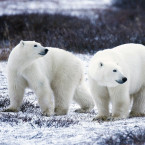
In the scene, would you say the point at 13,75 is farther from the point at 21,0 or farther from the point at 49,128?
the point at 21,0

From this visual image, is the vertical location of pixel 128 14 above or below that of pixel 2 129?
above

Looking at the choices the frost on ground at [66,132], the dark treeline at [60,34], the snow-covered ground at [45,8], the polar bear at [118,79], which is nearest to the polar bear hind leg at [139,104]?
the polar bear at [118,79]

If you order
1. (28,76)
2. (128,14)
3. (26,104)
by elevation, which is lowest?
(26,104)

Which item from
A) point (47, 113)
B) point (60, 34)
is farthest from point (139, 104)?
point (60, 34)

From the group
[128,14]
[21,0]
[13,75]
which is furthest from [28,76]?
[21,0]

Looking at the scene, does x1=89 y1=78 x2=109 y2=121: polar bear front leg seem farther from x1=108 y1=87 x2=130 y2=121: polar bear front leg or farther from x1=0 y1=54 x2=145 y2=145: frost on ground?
x1=0 y1=54 x2=145 y2=145: frost on ground

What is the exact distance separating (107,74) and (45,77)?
44.6 inches

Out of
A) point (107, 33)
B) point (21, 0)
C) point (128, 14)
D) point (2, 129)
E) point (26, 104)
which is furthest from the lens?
point (21, 0)

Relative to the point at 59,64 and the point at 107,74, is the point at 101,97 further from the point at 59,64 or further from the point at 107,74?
the point at 59,64

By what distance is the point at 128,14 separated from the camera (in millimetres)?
19250

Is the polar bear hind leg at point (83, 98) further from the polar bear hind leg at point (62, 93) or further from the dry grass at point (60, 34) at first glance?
the dry grass at point (60, 34)

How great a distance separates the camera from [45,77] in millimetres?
5309

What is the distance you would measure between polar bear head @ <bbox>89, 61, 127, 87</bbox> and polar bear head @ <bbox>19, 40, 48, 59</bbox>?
897 mm

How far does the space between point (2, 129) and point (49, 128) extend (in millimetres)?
455
